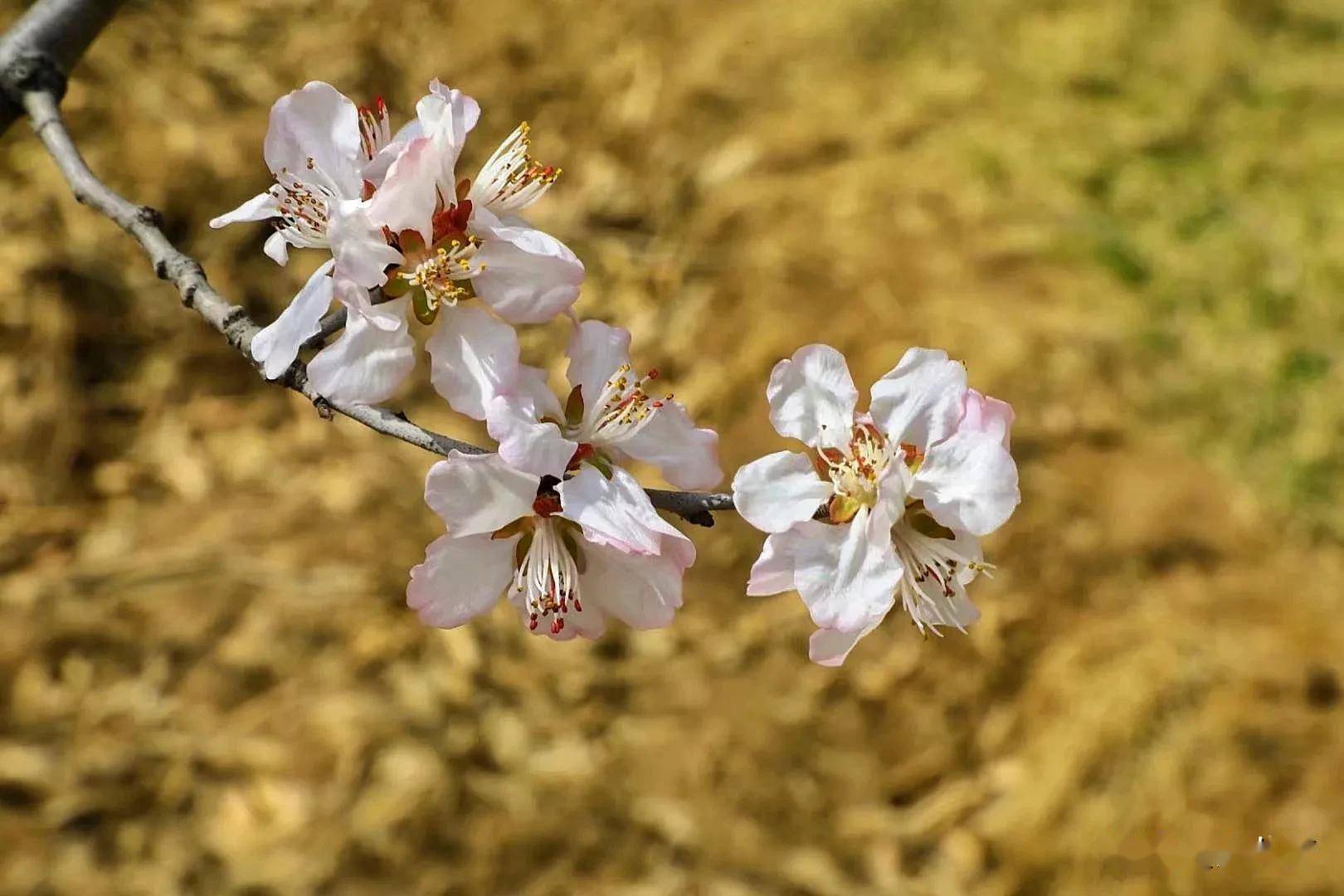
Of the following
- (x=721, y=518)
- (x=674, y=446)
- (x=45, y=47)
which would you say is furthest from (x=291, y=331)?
(x=721, y=518)

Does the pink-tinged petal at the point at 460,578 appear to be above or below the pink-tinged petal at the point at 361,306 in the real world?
below

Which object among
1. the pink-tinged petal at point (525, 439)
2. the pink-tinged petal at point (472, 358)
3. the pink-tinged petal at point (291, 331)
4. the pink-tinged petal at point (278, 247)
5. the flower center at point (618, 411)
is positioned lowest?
the flower center at point (618, 411)

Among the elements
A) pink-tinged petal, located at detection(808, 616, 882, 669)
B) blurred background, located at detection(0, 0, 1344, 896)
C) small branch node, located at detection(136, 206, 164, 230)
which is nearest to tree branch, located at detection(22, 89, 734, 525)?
small branch node, located at detection(136, 206, 164, 230)

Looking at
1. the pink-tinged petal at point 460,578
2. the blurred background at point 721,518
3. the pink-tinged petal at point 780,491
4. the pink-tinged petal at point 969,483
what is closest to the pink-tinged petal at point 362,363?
the pink-tinged petal at point 460,578

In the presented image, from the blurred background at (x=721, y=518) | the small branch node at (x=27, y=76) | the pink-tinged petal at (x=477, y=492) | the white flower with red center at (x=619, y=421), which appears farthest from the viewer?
the blurred background at (x=721, y=518)

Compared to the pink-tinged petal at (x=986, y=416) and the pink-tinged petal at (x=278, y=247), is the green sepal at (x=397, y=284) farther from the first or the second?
the pink-tinged petal at (x=986, y=416)

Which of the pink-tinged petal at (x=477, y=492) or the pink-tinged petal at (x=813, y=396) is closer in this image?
the pink-tinged petal at (x=477, y=492)

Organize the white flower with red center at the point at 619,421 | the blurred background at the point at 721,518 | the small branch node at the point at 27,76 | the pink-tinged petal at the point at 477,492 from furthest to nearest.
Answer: the blurred background at the point at 721,518, the small branch node at the point at 27,76, the white flower with red center at the point at 619,421, the pink-tinged petal at the point at 477,492

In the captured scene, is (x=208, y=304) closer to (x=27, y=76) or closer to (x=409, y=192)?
(x=409, y=192)
